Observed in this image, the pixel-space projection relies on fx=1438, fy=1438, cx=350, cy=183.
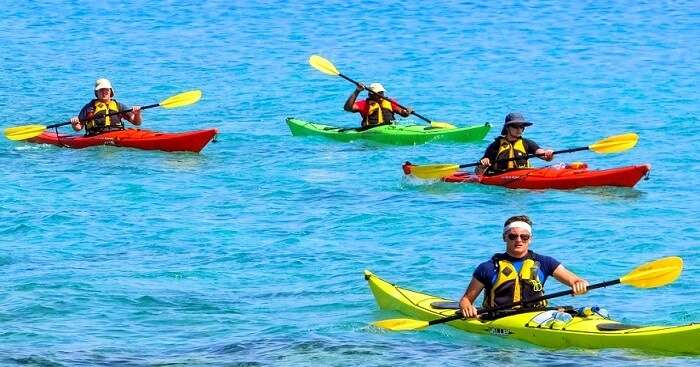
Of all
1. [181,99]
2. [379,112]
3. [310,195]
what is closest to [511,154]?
[310,195]

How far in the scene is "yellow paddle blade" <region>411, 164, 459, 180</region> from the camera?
18438mm

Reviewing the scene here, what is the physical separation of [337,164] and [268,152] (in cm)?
175

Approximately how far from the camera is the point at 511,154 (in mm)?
18125

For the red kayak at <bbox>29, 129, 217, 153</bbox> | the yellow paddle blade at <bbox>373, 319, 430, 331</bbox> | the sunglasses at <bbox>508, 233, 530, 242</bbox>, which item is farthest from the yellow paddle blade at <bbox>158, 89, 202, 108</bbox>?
the sunglasses at <bbox>508, 233, 530, 242</bbox>

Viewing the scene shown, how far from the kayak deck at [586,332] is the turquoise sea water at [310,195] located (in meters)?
0.10

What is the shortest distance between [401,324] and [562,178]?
7039mm

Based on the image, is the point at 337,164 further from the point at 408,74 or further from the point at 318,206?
the point at 408,74

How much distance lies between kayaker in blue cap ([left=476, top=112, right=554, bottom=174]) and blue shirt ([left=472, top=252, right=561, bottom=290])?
6279 mm

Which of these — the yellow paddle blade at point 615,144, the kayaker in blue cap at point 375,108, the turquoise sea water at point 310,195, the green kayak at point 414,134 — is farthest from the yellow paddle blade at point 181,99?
the yellow paddle blade at point 615,144

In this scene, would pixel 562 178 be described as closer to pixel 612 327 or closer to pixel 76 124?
pixel 612 327

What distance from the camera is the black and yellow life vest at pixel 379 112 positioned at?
22.4 meters

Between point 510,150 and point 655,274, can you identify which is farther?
point 510,150

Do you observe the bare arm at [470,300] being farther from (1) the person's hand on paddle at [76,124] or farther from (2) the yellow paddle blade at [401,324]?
(1) the person's hand on paddle at [76,124]

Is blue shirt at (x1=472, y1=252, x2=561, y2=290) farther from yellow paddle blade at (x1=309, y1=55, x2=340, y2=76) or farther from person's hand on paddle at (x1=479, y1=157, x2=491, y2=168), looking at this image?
yellow paddle blade at (x1=309, y1=55, x2=340, y2=76)
